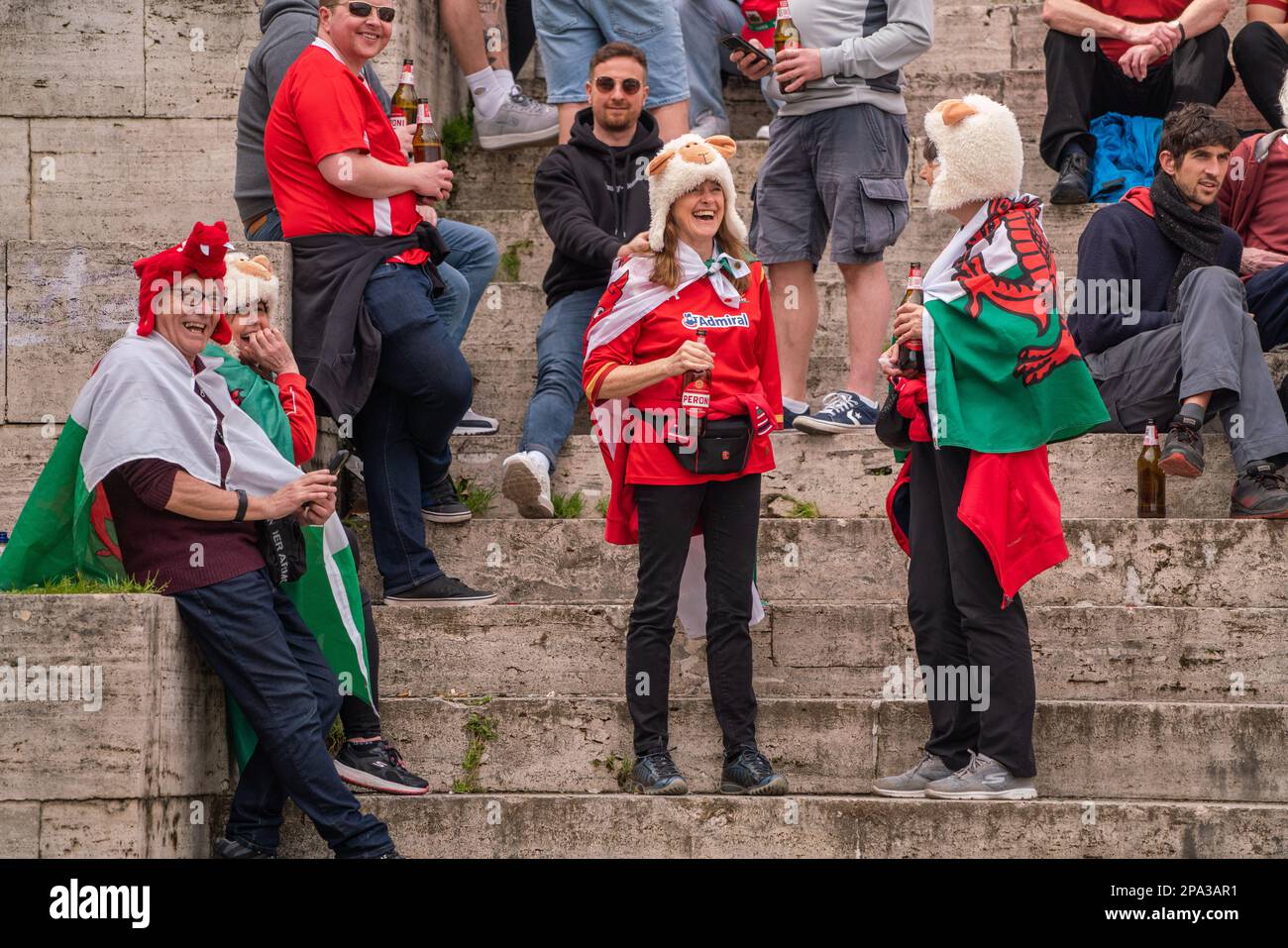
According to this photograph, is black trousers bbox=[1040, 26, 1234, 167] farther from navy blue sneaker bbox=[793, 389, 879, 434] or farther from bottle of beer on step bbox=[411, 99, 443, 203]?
bottle of beer on step bbox=[411, 99, 443, 203]

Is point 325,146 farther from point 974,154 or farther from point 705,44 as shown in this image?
point 705,44

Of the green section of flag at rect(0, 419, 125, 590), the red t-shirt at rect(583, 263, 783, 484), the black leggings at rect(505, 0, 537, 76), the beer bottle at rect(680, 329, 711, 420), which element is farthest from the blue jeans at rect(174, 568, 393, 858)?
the black leggings at rect(505, 0, 537, 76)

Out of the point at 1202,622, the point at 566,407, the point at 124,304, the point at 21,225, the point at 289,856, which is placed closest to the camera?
the point at 289,856

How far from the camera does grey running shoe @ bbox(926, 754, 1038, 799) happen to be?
5480mm

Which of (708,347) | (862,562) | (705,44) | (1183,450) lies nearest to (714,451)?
(708,347)

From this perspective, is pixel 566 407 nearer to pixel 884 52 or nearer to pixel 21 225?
pixel 884 52

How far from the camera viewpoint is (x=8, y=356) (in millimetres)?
6750

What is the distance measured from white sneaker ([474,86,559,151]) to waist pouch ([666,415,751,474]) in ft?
13.2

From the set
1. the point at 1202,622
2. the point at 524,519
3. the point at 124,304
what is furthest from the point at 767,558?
the point at 124,304

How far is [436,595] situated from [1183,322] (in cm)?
301

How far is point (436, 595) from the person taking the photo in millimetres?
6594

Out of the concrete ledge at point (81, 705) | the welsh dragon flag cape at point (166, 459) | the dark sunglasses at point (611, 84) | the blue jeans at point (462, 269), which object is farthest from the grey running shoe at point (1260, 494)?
the concrete ledge at point (81, 705)

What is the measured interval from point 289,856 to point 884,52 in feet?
13.4

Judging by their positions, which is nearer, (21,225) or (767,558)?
(767,558)
